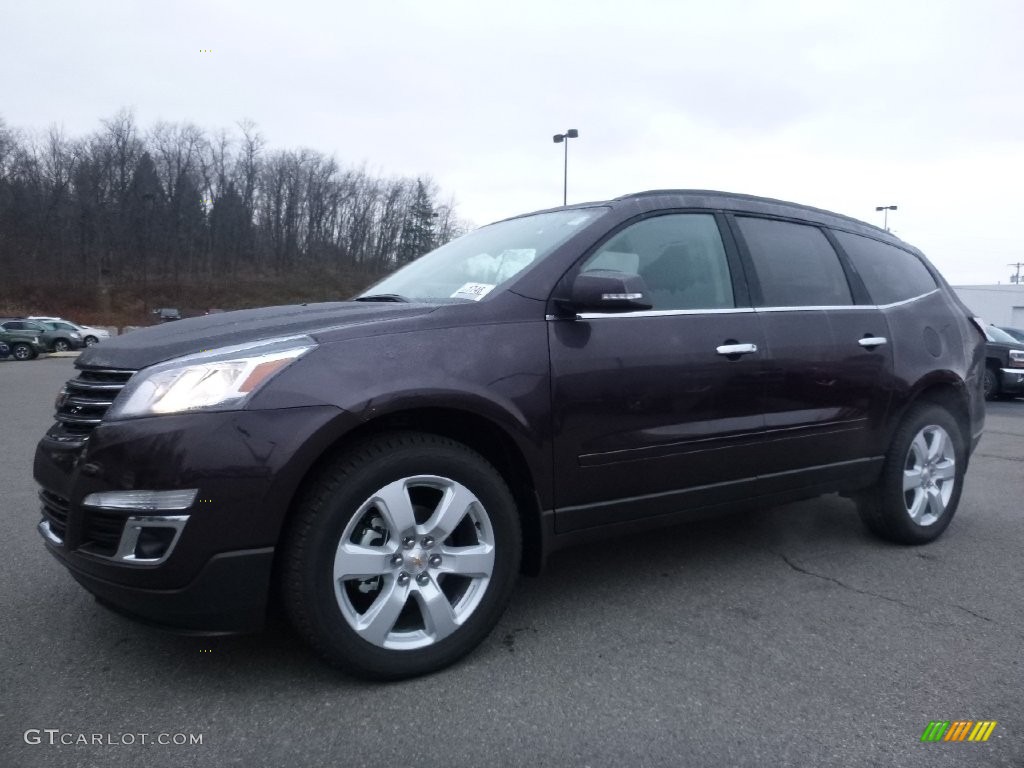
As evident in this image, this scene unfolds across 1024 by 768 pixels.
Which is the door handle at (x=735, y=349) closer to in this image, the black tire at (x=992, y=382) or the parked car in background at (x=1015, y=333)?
the black tire at (x=992, y=382)

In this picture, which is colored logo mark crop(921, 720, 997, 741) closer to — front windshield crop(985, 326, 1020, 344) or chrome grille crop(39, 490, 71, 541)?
chrome grille crop(39, 490, 71, 541)

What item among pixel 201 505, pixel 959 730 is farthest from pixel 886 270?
pixel 201 505

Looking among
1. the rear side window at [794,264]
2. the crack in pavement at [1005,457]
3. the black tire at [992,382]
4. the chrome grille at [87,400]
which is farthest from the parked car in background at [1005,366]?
the chrome grille at [87,400]

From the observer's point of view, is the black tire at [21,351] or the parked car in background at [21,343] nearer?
the parked car in background at [21,343]

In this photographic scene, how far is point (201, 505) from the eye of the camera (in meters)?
2.12

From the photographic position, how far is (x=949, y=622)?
118 inches

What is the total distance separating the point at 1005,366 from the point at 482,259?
14638 millimetres

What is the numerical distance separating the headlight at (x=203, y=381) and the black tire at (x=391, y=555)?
13.7 inches

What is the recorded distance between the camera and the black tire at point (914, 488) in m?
3.85

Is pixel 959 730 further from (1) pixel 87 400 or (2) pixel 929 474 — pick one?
(1) pixel 87 400

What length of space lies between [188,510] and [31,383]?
15803 mm

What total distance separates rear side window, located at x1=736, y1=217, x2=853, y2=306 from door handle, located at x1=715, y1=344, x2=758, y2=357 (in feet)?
0.93

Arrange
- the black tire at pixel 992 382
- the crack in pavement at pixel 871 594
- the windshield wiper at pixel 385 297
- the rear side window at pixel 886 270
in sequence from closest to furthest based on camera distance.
Answer: the crack in pavement at pixel 871 594, the windshield wiper at pixel 385 297, the rear side window at pixel 886 270, the black tire at pixel 992 382

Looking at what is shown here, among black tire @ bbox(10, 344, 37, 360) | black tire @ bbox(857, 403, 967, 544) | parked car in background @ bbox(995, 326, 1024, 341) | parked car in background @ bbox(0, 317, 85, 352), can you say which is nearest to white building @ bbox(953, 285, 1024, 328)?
parked car in background @ bbox(995, 326, 1024, 341)
